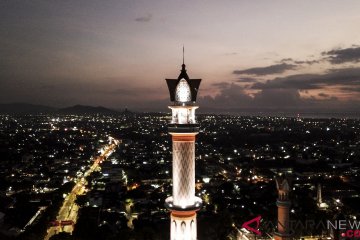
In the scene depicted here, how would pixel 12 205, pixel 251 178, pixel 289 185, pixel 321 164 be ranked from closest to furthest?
pixel 289 185 → pixel 12 205 → pixel 251 178 → pixel 321 164

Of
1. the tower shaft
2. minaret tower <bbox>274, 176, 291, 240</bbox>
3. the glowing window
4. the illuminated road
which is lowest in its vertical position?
the illuminated road

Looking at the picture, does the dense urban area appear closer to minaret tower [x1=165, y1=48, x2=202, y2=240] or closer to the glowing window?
minaret tower [x1=165, y1=48, x2=202, y2=240]

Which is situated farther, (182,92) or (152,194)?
(152,194)

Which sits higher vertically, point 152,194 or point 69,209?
point 152,194

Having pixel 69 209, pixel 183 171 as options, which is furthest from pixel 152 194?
pixel 183 171

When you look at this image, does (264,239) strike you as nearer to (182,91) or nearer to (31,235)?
(182,91)

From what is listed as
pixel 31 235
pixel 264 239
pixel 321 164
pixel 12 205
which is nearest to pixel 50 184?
pixel 12 205

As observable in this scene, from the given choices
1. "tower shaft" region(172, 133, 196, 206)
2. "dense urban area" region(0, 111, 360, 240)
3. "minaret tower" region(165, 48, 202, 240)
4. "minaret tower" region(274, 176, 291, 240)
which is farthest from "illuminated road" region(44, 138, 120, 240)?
"minaret tower" region(274, 176, 291, 240)

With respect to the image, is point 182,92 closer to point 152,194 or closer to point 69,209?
point 69,209

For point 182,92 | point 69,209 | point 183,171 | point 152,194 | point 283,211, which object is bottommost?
point 69,209
